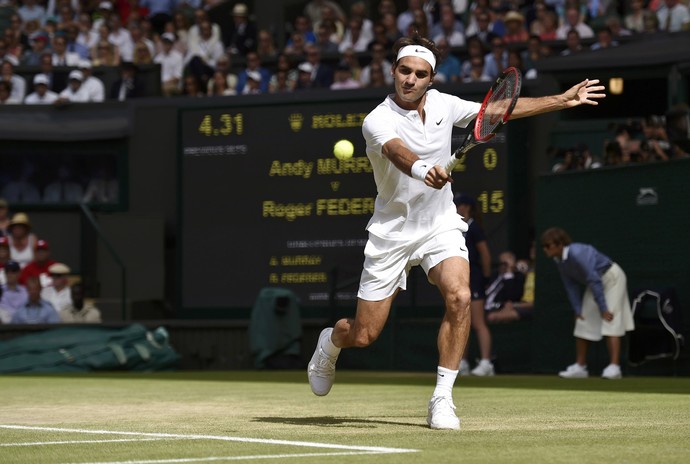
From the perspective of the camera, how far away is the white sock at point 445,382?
7.77m

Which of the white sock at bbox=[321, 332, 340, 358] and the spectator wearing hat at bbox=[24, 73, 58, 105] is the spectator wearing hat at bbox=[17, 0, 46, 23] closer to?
the spectator wearing hat at bbox=[24, 73, 58, 105]

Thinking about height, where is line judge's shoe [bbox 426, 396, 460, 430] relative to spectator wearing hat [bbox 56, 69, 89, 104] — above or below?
below

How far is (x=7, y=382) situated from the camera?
1497 cm

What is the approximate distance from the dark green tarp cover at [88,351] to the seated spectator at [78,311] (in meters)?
0.68

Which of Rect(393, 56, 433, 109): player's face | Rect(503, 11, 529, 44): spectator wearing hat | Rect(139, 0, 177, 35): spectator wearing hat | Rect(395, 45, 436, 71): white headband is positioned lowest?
Rect(393, 56, 433, 109): player's face

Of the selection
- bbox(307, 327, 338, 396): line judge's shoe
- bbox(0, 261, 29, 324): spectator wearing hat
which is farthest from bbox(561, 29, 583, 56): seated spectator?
bbox(307, 327, 338, 396): line judge's shoe

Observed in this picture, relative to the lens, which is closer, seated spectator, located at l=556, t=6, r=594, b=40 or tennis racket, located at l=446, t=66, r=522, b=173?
tennis racket, located at l=446, t=66, r=522, b=173

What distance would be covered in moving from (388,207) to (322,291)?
1033 centimetres

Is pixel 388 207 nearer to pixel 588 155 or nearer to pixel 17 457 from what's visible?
pixel 17 457

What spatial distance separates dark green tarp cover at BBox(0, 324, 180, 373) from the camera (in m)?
17.9

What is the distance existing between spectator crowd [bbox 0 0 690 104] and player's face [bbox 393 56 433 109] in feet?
31.5

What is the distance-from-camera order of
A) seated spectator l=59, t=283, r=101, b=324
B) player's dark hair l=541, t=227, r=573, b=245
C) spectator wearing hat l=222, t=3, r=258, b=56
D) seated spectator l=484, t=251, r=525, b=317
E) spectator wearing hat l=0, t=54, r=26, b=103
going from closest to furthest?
player's dark hair l=541, t=227, r=573, b=245, seated spectator l=484, t=251, r=525, b=317, seated spectator l=59, t=283, r=101, b=324, spectator wearing hat l=0, t=54, r=26, b=103, spectator wearing hat l=222, t=3, r=258, b=56

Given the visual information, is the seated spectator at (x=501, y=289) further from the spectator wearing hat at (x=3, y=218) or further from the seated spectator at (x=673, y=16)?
the spectator wearing hat at (x=3, y=218)

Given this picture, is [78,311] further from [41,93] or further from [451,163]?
[451,163]
